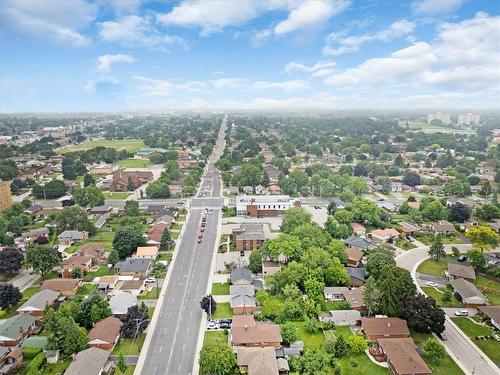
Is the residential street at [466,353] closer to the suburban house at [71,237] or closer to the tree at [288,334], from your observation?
the tree at [288,334]

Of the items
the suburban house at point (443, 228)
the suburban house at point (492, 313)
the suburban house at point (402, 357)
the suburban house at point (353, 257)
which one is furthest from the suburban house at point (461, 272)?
the suburban house at point (402, 357)

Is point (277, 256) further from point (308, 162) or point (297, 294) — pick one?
point (308, 162)

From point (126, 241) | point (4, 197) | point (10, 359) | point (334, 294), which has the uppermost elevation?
point (4, 197)

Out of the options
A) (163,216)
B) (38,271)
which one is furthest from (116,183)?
(38,271)

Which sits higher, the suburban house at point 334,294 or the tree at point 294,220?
the tree at point 294,220

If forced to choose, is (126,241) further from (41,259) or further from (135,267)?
(41,259)

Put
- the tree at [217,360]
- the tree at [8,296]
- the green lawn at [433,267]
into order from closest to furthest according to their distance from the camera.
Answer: the tree at [217,360] → the tree at [8,296] → the green lawn at [433,267]

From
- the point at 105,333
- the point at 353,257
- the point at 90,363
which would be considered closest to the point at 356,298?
the point at 353,257

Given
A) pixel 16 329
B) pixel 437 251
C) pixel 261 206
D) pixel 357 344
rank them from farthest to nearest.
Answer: pixel 261 206 < pixel 437 251 < pixel 16 329 < pixel 357 344
